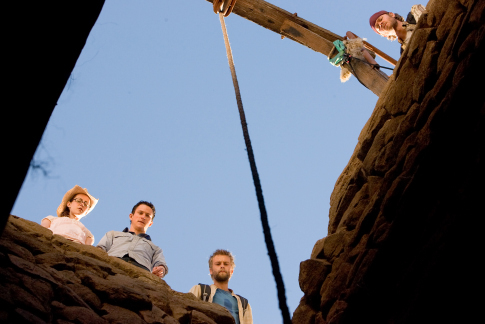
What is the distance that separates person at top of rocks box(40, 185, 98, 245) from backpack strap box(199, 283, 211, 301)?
141cm

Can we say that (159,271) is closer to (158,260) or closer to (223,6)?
(158,260)

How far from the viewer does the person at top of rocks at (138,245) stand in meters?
5.30

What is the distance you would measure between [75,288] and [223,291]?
2134 millimetres

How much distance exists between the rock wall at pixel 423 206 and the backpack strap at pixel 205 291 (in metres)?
1.28

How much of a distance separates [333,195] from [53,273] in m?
2.82

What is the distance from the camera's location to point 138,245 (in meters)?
5.46

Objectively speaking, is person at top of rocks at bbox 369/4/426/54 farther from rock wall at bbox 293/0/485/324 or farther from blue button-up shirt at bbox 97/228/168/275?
blue button-up shirt at bbox 97/228/168/275

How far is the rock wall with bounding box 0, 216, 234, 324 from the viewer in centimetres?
309

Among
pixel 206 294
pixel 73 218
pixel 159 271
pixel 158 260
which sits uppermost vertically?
pixel 73 218

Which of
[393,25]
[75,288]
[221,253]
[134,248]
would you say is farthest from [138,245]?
[393,25]

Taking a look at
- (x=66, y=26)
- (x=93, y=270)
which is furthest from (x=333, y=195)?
(x=66, y=26)

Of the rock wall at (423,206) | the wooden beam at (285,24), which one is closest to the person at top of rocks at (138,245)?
the rock wall at (423,206)

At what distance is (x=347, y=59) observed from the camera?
22.3 ft

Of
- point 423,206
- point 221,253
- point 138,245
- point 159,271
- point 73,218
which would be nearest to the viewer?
point 423,206
